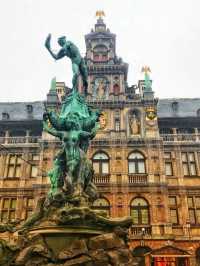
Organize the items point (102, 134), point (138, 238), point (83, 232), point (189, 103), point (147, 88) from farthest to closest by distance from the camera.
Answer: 1. point (189, 103)
2. point (147, 88)
3. point (102, 134)
4. point (138, 238)
5. point (83, 232)

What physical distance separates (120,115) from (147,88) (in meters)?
4.07

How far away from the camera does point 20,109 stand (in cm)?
3641

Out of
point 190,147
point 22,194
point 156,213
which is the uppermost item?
point 190,147

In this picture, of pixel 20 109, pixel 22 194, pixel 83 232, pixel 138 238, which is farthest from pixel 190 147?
pixel 83 232

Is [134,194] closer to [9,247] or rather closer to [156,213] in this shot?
[156,213]

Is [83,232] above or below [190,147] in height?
below

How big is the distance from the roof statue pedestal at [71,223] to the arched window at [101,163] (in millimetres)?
15767

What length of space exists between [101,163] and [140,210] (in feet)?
17.7

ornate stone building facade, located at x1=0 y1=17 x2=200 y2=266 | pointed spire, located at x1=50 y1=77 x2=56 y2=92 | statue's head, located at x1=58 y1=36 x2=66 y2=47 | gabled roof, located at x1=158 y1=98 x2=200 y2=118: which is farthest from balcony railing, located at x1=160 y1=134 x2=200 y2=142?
statue's head, located at x1=58 y1=36 x2=66 y2=47

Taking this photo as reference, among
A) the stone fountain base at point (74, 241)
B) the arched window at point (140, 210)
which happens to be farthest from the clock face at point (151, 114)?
the stone fountain base at point (74, 241)

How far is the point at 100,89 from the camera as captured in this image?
32594 millimetres

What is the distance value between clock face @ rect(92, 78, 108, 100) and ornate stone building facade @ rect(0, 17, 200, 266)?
102 mm

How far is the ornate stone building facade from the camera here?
26.1 metres

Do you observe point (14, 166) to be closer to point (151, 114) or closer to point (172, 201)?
point (151, 114)
